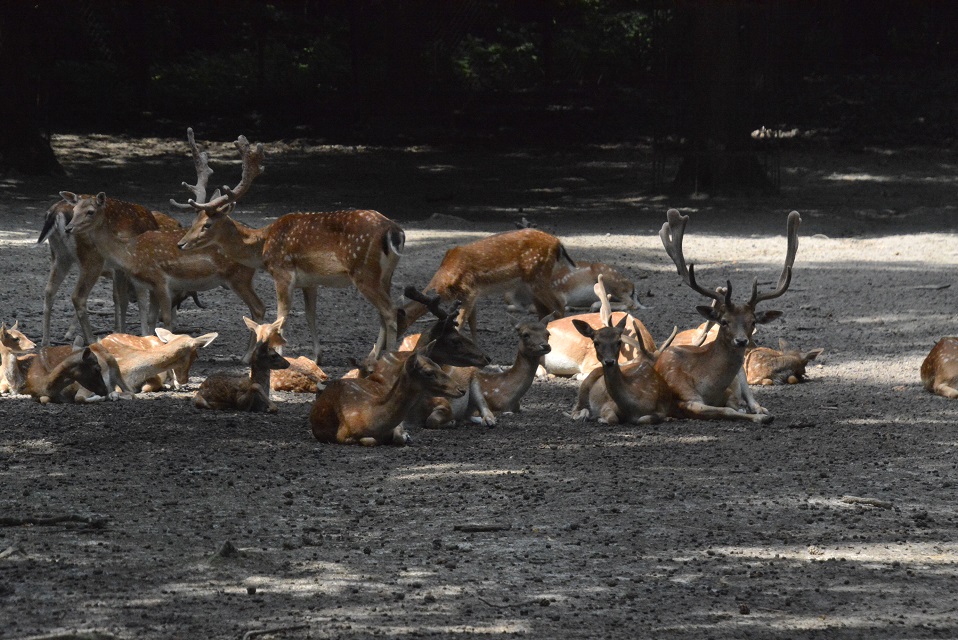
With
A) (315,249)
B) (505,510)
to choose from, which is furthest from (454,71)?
(505,510)

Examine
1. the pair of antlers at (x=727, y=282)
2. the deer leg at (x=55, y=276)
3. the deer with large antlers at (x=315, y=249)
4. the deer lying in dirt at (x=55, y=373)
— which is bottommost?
the deer lying in dirt at (x=55, y=373)

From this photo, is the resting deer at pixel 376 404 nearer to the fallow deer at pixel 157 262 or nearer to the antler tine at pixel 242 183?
the fallow deer at pixel 157 262

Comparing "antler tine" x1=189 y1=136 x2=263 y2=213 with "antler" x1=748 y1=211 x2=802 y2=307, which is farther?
"antler tine" x1=189 y1=136 x2=263 y2=213

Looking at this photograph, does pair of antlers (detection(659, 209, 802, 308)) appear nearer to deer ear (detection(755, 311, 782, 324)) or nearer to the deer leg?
deer ear (detection(755, 311, 782, 324))

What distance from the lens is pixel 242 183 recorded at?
34.7 ft

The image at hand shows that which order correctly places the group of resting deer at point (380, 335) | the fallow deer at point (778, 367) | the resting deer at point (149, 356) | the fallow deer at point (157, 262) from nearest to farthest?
the group of resting deer at point (380, 335), the resting deer at point (149, 356), the fallow deer at point (778, 367), the fallow deer at point (157, 262)

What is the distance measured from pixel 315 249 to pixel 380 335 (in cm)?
80

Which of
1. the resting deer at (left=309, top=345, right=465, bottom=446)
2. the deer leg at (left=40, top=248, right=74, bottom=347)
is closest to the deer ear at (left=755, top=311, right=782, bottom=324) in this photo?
the resting deer at (left=309, top=345, right=465, bottom=446)

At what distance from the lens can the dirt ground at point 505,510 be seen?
15.1 feet

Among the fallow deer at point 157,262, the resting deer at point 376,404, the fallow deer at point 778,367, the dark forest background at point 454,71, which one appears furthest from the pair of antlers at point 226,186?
the dark forest background at point 454,71

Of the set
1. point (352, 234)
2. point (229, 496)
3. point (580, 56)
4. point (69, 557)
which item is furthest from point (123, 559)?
point (580, 56)

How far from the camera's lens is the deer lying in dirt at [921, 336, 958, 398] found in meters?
8.73

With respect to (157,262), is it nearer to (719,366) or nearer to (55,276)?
(55,276)

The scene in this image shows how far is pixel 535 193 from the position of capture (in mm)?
20156
